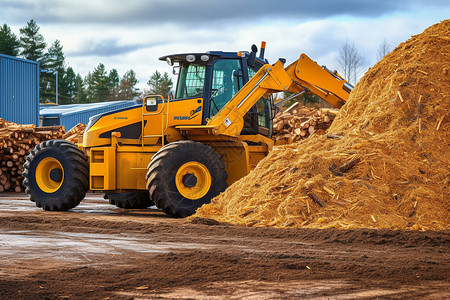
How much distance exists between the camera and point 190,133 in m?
13.0

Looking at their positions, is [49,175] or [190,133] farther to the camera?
[49,175]

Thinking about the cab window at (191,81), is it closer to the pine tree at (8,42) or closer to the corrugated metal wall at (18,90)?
the corrugated metal wall at (18,90)

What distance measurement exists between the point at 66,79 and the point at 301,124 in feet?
222

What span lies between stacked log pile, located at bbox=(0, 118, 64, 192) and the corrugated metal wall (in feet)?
27.9

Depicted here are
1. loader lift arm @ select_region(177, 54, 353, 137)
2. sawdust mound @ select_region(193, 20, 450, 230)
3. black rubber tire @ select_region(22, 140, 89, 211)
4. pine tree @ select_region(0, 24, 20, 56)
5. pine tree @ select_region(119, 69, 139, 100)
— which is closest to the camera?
sawdust mound @ select_region(193, 20, 450, 230)

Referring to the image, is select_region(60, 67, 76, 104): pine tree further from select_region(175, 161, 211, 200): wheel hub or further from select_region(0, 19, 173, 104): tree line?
select_region(175, 161, 211, 200): wheel hub

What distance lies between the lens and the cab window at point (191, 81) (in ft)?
43.8

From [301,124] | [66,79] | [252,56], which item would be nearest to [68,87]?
[66,79]

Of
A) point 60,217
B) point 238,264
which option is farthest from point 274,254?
point 60,217

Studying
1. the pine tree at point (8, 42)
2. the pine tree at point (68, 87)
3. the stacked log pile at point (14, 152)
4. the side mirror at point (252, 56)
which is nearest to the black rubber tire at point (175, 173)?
the side mirror at point (252, 56)

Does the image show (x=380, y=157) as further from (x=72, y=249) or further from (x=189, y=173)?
(x=72, y=249)

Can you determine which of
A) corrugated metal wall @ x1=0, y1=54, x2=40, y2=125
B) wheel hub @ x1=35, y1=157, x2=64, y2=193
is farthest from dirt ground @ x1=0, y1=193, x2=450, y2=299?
corrugated metal wall @ x1=0, y1=54, x2=40, y2=125

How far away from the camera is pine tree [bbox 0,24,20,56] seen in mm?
65812

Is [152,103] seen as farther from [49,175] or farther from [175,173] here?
[49,175]
